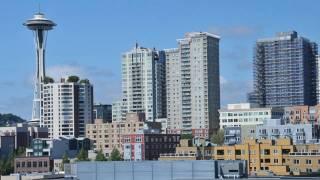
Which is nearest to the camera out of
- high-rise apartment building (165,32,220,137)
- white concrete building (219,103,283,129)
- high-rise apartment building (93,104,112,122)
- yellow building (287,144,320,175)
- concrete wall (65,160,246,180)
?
concrete wall (65,160,246,180)

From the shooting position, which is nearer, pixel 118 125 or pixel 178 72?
pixel 118 125

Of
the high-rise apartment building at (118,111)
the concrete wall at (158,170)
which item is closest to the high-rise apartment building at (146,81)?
the high-rise apartment building at (118,111)

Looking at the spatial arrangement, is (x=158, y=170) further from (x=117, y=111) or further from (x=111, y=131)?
(x=117, y=111)

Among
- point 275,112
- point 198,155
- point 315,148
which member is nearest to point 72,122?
point 275,112

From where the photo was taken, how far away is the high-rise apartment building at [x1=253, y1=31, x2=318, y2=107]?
15312 cm

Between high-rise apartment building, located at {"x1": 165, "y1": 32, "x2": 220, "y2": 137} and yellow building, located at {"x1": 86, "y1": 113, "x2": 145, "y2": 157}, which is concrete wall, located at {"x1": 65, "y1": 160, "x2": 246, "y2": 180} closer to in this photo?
yellow building, located at {"x1": 86, "y1": 113, "x2": 145, "y2": 157}

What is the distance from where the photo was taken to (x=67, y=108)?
150625mm

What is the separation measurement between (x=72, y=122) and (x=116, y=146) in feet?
86.0

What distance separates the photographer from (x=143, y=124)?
124m

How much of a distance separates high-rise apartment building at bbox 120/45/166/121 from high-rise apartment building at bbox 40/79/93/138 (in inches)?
297

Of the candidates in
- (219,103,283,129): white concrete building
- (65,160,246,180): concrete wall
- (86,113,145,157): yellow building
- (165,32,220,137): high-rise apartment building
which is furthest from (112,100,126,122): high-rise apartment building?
(65,160,246,180): concrete wall

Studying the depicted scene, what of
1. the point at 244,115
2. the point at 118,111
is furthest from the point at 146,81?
the point at 244,115

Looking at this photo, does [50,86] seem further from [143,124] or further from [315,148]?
[315,148]

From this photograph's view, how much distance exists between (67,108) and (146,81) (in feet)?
49.6
